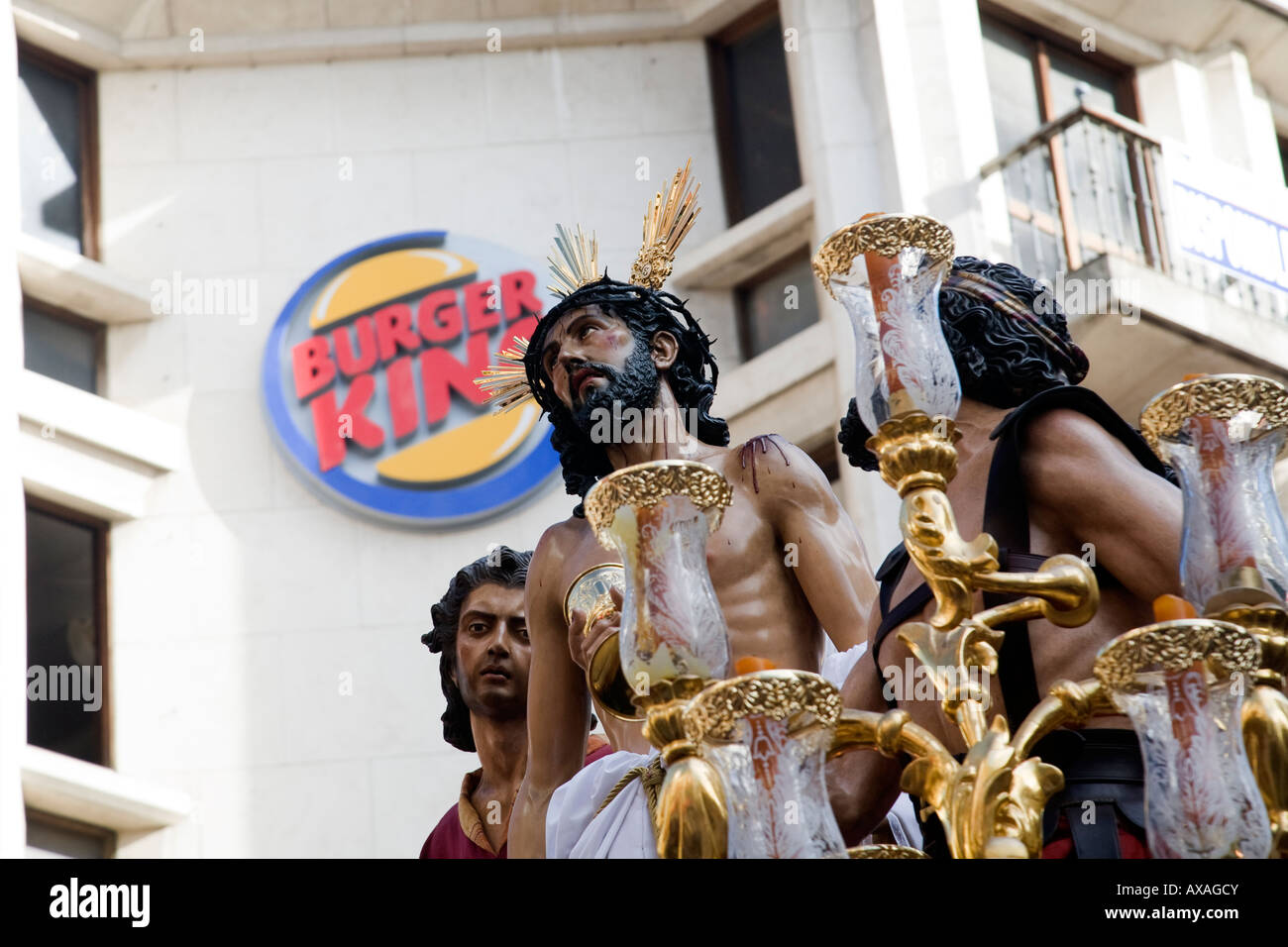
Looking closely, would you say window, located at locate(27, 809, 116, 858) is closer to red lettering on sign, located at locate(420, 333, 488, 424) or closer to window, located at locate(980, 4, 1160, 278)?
red lettering on sign, located at locate(420, 333, 488, 424)

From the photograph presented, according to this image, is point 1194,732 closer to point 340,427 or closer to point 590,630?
point 590,630

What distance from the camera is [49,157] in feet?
56.6

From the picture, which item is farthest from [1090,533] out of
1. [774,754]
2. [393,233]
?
[393,233]

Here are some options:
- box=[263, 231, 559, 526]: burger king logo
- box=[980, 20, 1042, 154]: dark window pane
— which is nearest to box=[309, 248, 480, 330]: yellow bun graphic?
box=[263, 231, 559, 526]: burger king logo

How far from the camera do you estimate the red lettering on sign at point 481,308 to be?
658 inches

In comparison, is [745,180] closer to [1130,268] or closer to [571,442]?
[1130,268]

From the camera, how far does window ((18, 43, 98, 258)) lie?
1709 centimetres

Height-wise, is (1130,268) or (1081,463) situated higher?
(1130,268)

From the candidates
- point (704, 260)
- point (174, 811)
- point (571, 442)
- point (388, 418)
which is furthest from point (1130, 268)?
point (571, 442)

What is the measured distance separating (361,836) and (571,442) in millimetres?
9715

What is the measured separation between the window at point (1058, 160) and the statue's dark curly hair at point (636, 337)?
8.81 meters

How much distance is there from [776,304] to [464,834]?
9.91 meters

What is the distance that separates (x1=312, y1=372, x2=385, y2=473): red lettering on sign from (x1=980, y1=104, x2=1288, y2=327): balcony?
15.1 ft
